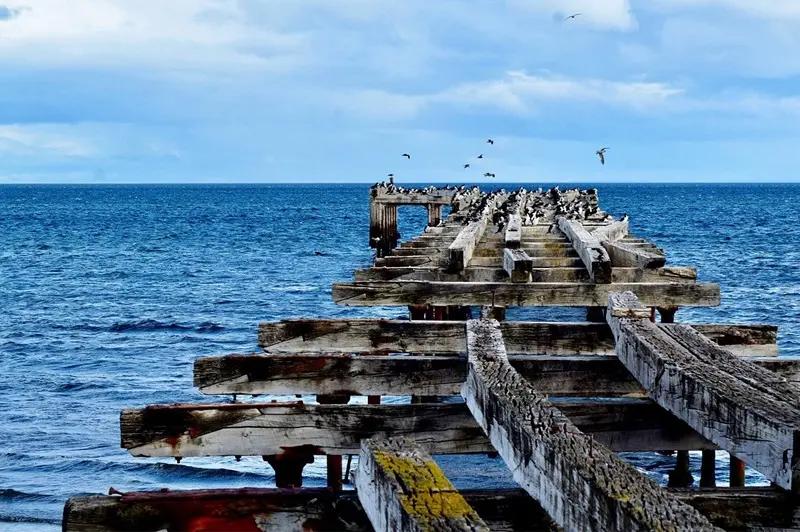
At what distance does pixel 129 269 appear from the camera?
1850 inches

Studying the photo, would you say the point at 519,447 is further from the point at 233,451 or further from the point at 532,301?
the point at 532,301

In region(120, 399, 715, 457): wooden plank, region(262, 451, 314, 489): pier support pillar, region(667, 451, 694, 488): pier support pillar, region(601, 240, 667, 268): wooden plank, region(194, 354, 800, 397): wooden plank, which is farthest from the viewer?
region(667, 451, 694, 488): pier support pillar

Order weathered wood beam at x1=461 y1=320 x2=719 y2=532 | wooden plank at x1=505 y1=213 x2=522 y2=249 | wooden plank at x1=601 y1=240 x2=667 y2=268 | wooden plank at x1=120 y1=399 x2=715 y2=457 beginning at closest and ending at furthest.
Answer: weathered wood beam at x1=461 y1=320 x2=719 y2=532
wooden plank at x1=120 y1=399 x2=715 y2=457
wooden plank at x1=601 y1=240 x2=667 y2=268
wooden plank at x1=505 y1=213 x2=522 y2=249

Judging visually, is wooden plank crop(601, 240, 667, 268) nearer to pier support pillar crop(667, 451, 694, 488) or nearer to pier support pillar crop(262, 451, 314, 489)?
pier support pillar crop(667, 451, 694, 488)

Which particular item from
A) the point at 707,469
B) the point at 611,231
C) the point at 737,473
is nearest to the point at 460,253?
the point at 737,473

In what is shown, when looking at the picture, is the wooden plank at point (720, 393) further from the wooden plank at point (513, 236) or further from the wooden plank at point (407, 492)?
the wooden plank at point (513, 236)

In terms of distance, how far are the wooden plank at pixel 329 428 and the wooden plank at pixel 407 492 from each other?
0.69m

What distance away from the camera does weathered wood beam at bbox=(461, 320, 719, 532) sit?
263 centimetres

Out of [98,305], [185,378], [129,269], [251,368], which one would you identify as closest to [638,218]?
[129,269]

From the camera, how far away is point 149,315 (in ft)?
99.0

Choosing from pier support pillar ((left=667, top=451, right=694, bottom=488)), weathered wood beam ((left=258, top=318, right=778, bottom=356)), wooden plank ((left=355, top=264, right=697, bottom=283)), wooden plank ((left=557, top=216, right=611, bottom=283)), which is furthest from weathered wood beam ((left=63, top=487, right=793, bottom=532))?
pier support pillar ((left=667, top=451, right=694, bottom=488))

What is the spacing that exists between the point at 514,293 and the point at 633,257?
5.44 ft

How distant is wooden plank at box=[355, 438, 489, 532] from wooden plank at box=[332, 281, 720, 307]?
13.3 feet

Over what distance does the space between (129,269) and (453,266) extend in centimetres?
4026
